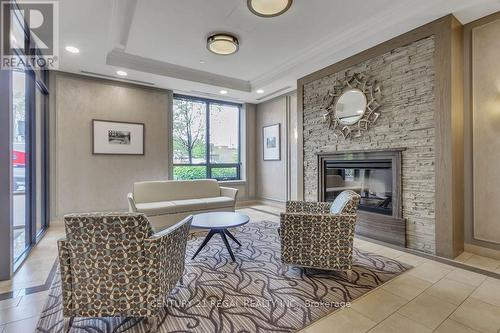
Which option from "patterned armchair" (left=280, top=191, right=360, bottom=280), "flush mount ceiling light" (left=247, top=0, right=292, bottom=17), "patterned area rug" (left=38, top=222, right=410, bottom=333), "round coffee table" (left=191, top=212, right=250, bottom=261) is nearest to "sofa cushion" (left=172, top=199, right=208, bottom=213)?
"round coffee table" (left=191, top=212, right=250, bottom=261)

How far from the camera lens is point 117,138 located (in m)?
5.16

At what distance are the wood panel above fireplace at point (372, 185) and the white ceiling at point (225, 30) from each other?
1675 mm

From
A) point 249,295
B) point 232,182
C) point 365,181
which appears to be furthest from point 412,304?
point 232,182

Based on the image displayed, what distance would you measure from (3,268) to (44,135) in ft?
8.86

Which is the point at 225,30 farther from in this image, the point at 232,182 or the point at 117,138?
the point at 232,182

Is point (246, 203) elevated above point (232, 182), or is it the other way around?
point (232, 182)

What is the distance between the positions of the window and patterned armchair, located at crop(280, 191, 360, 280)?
431cm

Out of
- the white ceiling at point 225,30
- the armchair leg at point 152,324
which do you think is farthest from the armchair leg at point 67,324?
the white ceiling at point 225,30

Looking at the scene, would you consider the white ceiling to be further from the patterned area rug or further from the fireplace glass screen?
the patterned area rug

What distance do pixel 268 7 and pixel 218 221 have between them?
2.65 metres

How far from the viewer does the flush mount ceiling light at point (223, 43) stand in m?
3.62

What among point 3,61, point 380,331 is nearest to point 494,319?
point 380,331

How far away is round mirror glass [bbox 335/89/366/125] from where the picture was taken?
397 centimetres

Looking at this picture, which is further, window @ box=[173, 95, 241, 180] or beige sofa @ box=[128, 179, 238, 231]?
window @ box=[173, 95, 241, 180]
